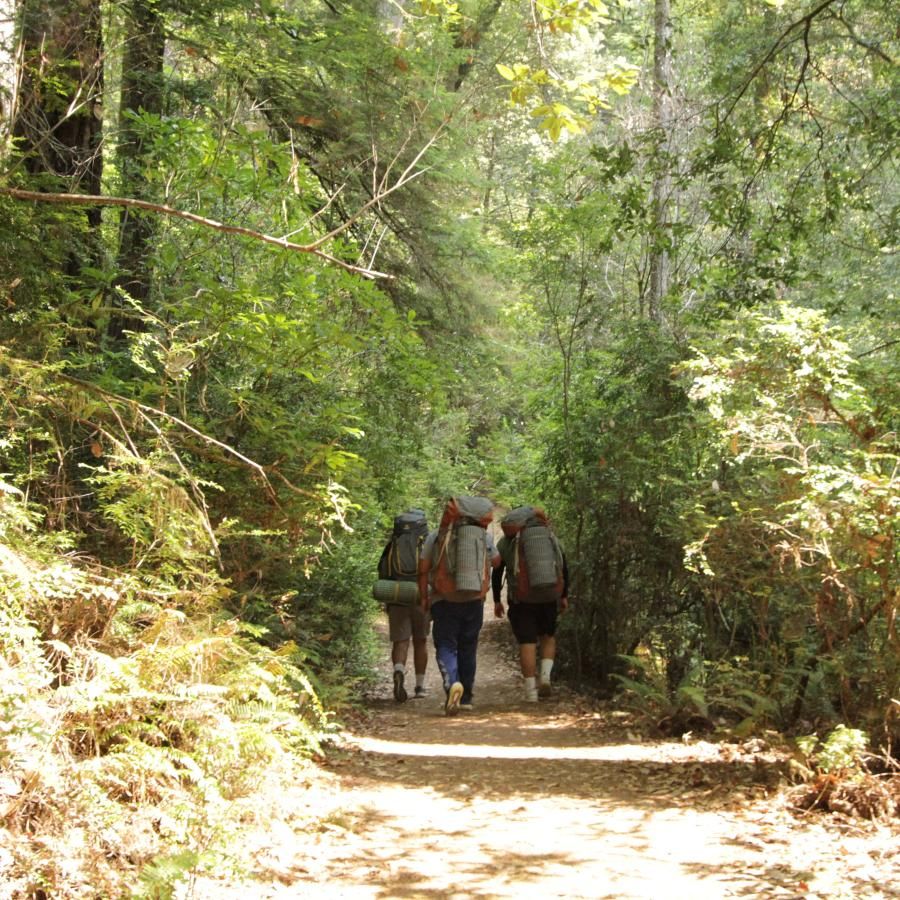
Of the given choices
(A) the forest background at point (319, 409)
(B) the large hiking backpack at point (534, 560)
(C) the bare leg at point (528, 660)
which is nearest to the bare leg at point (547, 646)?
(C) the bare leg at point (528, 660)

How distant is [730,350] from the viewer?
7488 mm

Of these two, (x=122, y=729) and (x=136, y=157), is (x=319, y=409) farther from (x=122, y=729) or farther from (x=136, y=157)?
(x=122, y=729)

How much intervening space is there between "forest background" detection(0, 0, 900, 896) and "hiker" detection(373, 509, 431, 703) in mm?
548

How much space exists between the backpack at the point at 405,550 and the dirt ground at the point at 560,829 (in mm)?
2401

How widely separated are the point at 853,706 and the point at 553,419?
5.96 meters

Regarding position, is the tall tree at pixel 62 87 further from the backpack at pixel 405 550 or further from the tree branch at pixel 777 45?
the tree branch at pixel 777 45

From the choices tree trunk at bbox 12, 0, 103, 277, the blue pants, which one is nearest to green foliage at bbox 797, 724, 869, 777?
the blue pants

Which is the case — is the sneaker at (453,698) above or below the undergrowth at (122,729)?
below

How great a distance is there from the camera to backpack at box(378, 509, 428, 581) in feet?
34.2

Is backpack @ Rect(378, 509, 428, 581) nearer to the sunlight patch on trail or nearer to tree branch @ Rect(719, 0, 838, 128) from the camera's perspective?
the sunlight patch on trail

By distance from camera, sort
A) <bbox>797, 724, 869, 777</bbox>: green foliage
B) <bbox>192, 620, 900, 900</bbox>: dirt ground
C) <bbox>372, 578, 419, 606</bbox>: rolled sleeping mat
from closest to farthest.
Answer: <bbox>192, 620, 900, 900</bbox>: dirt ground < <bbox>797, 724, 869, 777</bbox>: green foliage < <bbox>372, 578, 419, 606</bbox>: rolled sleeping mat

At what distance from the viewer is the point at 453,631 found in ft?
32.0

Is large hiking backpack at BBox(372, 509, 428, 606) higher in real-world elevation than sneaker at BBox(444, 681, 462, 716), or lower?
higher

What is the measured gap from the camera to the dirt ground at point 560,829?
4570mm
